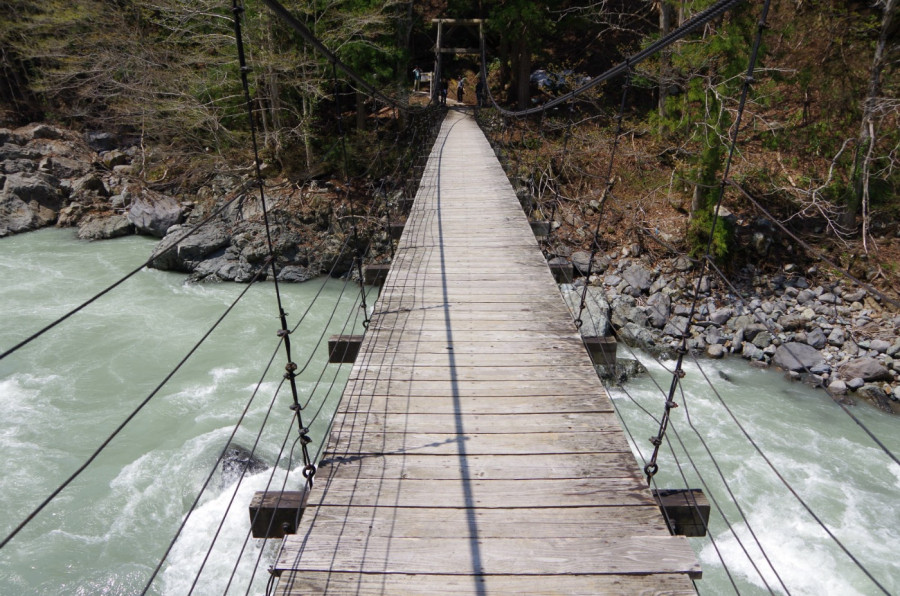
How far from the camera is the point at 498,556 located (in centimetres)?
162

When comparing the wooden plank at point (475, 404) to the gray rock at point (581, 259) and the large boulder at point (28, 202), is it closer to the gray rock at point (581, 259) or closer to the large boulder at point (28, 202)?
the gray rock at point (581, 259)

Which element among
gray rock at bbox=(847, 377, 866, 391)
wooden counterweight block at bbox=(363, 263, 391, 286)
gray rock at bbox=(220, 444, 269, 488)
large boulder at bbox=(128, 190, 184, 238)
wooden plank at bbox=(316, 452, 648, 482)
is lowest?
gray rock at bbox=(220, 444, 269, 488)

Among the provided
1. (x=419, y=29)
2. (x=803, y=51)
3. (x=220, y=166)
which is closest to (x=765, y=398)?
(x=803, y=51)

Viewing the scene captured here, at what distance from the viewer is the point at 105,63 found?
12.5 metres

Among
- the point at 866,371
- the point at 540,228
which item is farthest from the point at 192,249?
the point at 866,371

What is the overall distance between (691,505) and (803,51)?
10.8 m

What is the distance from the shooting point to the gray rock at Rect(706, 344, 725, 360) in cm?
722

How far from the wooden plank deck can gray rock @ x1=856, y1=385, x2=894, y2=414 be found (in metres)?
5.48

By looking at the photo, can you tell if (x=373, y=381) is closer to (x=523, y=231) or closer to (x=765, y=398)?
(x=523, y=231)

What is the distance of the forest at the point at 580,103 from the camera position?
8289mm

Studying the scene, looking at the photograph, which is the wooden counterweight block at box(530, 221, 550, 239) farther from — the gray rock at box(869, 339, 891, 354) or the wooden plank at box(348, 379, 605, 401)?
the gray rock at box(869, 339, 891, 354)

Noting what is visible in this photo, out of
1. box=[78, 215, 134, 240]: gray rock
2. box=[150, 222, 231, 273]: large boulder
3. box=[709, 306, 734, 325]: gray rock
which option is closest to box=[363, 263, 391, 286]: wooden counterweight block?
box=[709, 306, 734, 325]: gray rock

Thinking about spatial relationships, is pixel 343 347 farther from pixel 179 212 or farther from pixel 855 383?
pixel 179 212

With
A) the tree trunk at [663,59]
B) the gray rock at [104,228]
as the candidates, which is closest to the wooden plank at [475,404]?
the tree trunk at [663,59]
